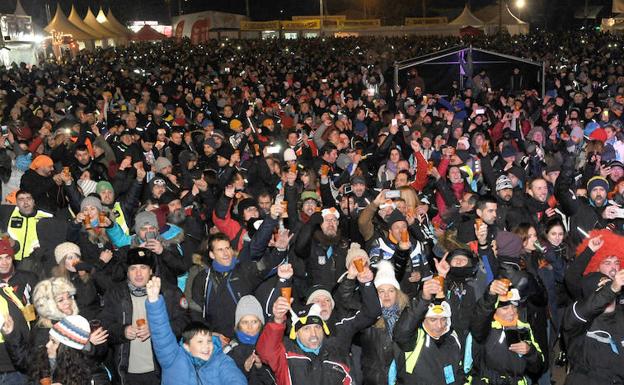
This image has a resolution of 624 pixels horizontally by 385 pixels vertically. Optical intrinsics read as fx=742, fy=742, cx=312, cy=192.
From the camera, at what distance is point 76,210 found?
789cm

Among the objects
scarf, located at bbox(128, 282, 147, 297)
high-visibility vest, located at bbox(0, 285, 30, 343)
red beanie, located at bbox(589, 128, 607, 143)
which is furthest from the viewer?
red beanie, located at bbox(589, 128, 607, 143)

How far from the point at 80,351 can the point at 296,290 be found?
2.49m

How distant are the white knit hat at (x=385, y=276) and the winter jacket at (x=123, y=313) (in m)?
1.38

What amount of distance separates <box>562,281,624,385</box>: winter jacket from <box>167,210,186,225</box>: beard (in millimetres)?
3788

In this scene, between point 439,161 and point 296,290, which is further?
point 439,161

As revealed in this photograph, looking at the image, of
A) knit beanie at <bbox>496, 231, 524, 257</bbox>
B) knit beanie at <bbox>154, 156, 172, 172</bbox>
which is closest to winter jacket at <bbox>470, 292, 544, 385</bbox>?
knit beanie at <bbox>496, 231, 524, 257</bbox>

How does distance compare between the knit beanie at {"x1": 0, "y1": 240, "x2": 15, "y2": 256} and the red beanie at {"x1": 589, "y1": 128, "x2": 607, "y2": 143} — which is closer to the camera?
the knit beanie at {"x1": 0, "y1": 240, "x2": 15, "y2": 256}

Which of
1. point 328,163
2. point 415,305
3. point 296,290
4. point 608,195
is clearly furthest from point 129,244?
point 608,195

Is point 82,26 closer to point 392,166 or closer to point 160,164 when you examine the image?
point 160,164

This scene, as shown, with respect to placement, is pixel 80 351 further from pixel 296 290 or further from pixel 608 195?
pixel 608 195

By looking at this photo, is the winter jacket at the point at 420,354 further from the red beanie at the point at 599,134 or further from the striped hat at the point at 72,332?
the red beanie at the point at 599,134

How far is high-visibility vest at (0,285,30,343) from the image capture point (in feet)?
15.8

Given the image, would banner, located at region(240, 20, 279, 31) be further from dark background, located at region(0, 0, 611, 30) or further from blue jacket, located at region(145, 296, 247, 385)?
blue jacket, located at region(145, 296, 247, 385)

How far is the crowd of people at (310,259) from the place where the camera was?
448 centimetres
